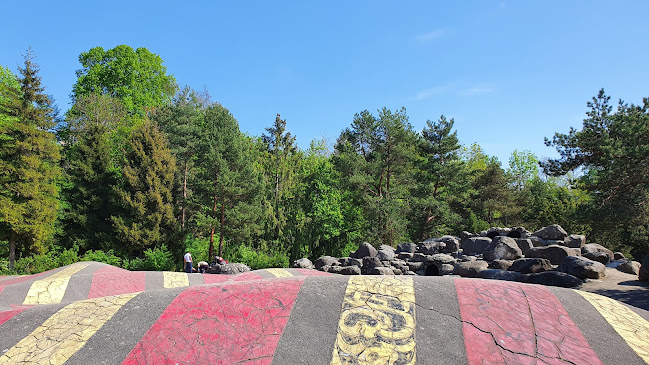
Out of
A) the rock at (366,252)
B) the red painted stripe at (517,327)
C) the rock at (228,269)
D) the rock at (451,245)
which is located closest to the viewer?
the red painted stripe at (517,327)

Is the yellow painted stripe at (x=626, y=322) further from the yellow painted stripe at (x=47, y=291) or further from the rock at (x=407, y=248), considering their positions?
the rock at (x=407, y=248)

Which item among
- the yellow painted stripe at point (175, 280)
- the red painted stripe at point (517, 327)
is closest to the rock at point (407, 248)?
the yellow painted stripe at point (175, 280)

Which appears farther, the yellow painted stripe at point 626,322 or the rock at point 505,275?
the rock at point 505,275

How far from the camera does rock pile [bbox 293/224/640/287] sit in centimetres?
1097

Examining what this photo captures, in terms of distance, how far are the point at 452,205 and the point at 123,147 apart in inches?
916

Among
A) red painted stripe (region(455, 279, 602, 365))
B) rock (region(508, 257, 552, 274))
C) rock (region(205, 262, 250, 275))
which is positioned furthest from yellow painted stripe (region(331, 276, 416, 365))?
rock (region(205, 262, 250, 275))

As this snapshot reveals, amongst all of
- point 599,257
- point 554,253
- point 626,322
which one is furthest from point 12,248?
point 599,257

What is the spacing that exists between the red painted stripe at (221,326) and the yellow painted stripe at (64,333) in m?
0.73

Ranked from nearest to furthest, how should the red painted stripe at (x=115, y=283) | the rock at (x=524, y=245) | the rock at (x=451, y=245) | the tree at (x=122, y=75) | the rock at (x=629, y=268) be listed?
the red painted stripe at (x=115, y=283) < the rock at (x=629, y=268) < the rock at (x=524, y=245) < the rock at (x=451, y=245) < the tree at (x=122, y=75)

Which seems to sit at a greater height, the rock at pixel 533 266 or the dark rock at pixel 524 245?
the dark rock at pixel 524 245

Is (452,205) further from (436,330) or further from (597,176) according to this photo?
(436,330)

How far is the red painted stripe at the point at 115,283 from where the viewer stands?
9516 millimetres

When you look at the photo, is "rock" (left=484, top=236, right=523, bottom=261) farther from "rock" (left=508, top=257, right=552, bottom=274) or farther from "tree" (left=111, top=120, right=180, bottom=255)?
"tree" (left=111, top=120, right=180, bottom=255)

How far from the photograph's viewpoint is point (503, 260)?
46.1 feet
